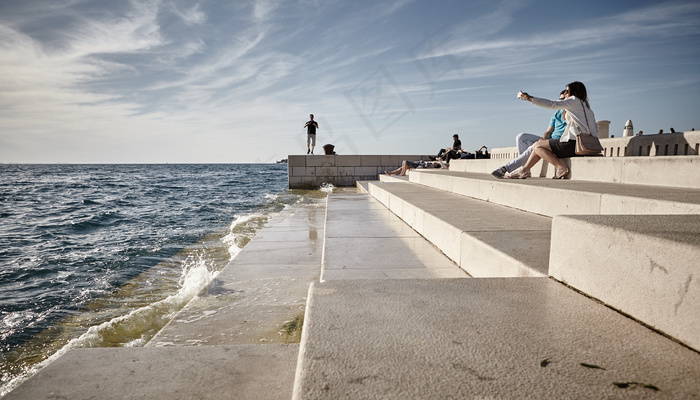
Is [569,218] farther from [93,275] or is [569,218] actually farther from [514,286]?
[93,275]

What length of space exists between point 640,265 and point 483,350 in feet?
2.08

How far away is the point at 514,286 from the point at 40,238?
38.0ft

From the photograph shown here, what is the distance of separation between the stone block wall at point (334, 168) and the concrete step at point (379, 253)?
1228 centimetres

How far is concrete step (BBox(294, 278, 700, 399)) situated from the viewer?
902 mm

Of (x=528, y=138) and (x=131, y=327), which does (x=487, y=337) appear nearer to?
(x=131, y=327)

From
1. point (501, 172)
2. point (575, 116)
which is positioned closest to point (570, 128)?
point (575, 116)

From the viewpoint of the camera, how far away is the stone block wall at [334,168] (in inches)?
687

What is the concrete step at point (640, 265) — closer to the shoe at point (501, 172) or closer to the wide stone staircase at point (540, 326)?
the wide stone staircase at point (540, 326)

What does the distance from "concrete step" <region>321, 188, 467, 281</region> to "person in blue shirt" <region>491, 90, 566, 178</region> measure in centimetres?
181

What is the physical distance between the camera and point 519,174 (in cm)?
529

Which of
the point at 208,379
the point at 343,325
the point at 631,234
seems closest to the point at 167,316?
the point at 208,379

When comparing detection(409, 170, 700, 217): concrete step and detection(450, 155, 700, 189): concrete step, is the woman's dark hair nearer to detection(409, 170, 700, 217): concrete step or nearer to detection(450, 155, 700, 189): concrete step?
detection(450, 155, 700, 189): concrete step

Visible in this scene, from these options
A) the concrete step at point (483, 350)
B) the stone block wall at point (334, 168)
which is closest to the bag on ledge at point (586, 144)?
the concrete step at point (483, 350)

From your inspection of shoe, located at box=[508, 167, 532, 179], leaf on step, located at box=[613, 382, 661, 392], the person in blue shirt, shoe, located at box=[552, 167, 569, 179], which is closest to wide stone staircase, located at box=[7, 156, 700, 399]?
leaf on step, located at box=[613, 382, 661, 392]
